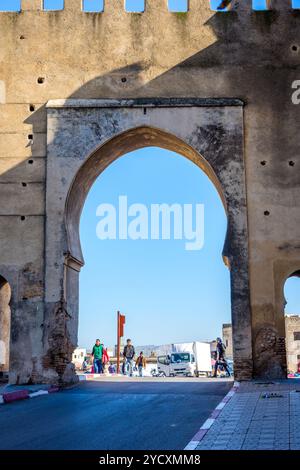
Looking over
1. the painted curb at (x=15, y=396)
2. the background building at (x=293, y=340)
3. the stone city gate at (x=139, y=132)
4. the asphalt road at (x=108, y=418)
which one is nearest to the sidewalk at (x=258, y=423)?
the asphalt road at (x=108, y=418)

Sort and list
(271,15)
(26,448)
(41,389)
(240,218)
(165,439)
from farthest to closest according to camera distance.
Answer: (271,15) → (240,218) → (41,389) → (165,439) → (26,448)

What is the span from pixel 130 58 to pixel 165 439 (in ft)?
34.6

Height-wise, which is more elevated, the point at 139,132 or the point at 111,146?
the point at 139,132

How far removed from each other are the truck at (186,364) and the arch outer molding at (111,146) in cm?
1899

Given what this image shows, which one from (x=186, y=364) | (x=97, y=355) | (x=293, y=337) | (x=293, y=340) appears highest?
(x=293, y=337)

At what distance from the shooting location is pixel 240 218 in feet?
47.8

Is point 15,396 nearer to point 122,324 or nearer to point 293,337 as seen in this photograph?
point 122,324

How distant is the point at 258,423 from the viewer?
7285 mm

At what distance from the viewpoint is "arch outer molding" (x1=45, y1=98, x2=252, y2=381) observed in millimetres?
14523

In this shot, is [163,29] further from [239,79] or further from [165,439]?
[165,439]

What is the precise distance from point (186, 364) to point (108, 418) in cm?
2586

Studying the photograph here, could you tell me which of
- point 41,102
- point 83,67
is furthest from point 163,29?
point 41,102

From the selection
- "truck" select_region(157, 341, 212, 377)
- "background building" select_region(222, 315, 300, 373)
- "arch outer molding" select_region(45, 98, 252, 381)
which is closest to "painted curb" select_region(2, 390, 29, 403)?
"arch outer molding" select_region(45, 98, 252, 381)

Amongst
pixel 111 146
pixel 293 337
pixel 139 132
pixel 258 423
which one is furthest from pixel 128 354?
pixel 293 337
